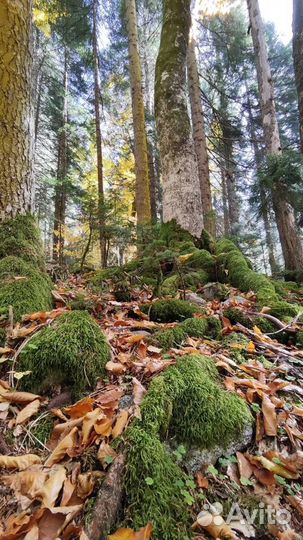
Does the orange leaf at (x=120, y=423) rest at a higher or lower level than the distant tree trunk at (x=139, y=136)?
lower

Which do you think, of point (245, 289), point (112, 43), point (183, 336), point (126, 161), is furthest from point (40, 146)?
point (183, 336)

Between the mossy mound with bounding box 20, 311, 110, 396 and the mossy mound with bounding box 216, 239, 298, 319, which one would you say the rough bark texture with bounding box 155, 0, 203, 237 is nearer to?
the mossy mound with bounding box 216, 239, 298, 319

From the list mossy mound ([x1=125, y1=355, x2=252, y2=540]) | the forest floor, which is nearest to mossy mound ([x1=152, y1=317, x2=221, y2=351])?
the forest floor

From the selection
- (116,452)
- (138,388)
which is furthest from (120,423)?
(138,388)

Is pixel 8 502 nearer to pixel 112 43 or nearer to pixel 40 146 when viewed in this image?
pixel 112 43

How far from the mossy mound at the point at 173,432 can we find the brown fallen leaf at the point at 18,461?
1.41 feet

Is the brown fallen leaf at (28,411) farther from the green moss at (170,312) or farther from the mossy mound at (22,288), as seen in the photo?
the green moss at (170,312)

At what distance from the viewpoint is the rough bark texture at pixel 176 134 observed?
220 inches

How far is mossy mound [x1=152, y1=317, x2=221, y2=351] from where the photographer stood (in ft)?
7.84

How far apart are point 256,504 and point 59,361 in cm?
115

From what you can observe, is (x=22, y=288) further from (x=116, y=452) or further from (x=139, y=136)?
(x=139, y=136)

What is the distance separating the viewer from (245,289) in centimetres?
421

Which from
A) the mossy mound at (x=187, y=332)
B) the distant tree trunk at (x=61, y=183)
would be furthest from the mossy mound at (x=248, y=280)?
the distant tree trunk at (x=61, y=183)

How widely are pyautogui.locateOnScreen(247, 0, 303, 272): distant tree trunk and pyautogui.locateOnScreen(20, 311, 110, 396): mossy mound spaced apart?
19.8 feet
